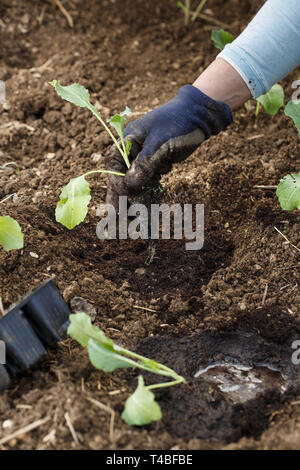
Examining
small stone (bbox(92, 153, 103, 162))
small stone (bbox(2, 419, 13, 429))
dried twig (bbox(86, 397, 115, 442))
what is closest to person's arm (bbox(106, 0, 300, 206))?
small stone (bbox(92, 153, 103, 162))

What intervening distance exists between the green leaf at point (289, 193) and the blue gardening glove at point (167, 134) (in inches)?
12.5

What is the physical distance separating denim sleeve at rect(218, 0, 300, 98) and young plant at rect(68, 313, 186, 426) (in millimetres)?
1062

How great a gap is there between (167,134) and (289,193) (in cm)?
48

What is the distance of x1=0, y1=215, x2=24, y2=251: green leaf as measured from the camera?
5.50 feet

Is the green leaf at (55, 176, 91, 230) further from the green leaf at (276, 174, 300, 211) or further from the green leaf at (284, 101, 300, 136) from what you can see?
the green leaf at (284, 101, 300, 136)

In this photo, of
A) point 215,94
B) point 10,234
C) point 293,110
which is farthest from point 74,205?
point 293,110

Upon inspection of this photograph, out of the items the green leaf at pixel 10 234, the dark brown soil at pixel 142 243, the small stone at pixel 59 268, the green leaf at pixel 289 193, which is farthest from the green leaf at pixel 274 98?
the green leaf at pixel 10 234

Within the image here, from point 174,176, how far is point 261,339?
839mm

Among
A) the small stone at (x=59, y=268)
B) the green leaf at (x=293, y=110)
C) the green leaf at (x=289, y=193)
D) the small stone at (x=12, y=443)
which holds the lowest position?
the small stone at (x=12, y=443)

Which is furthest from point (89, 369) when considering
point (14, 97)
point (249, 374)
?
point (14, 97)

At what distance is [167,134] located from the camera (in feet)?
6.18

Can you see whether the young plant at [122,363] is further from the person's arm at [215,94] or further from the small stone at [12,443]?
the person's arm at [215,94]

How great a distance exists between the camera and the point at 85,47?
2.99m

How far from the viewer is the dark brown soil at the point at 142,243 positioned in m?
1.51
